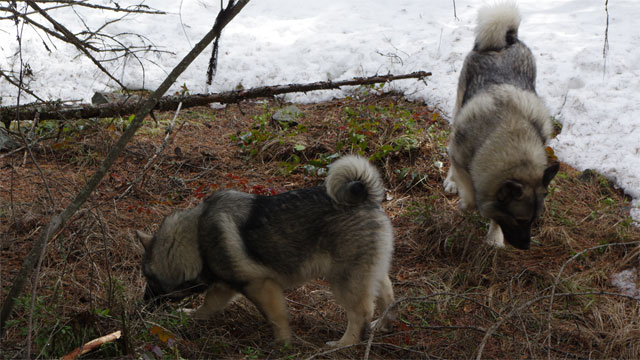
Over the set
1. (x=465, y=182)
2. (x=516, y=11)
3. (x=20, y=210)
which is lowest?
(x=465, y=182)

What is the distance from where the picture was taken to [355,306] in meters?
3.50

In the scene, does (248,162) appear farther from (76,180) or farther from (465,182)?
(465,182)

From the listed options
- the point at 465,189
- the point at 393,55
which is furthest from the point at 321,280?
the point at 393,55

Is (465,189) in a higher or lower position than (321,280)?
higher

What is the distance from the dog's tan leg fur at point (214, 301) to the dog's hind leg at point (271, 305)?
0.30m

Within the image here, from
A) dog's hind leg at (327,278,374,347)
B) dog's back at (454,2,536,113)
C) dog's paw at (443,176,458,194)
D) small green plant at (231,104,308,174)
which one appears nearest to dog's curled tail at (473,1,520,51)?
dog's back at (454,2,536,113)

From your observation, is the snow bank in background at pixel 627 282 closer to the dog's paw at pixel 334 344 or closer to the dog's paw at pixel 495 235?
the dog's paw at pixel 495 235

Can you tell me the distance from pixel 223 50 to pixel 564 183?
7.81m

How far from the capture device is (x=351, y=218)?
3.49 meters

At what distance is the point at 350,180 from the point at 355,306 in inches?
34.0

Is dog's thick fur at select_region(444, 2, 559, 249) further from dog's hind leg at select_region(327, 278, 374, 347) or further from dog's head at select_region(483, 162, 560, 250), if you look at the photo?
dog's hind leg at select_region(327, 278, 374, 347)

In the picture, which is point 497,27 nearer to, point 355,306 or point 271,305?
point 355,306

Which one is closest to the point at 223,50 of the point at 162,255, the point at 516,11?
the point at 516,11

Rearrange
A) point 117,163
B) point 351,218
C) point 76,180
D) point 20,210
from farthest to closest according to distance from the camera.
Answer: point 117,163 < point 76,180 < point 20,210 < point 351,218
